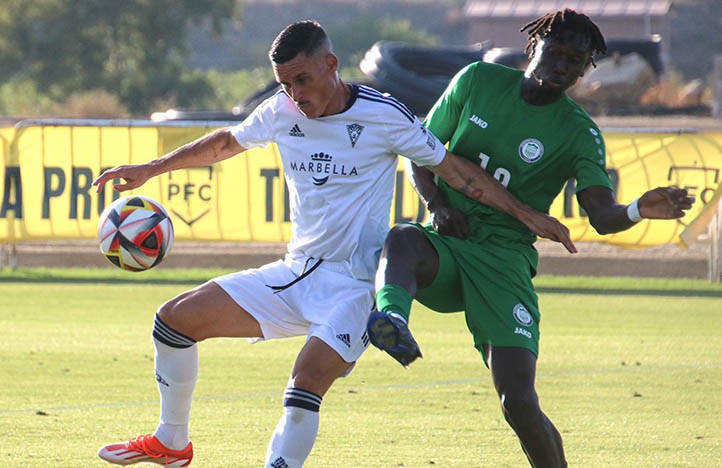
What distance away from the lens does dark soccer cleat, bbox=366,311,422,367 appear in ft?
17.9

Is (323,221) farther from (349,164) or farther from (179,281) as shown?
(179,281)

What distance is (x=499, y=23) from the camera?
82.2m

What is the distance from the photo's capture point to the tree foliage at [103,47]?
55.7 metres

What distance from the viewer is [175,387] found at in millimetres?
6449

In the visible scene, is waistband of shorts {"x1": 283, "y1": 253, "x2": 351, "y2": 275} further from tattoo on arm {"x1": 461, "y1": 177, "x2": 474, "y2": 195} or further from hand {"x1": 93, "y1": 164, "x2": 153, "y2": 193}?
hand {"x1": 93, "y1": 164, "x2": 153, "y2": 193}

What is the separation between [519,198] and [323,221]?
0.93 meters

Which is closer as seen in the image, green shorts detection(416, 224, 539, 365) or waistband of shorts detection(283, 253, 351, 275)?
green shorts detection(416, 224, 539, 365)

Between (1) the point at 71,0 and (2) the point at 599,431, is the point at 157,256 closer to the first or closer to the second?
(2) the point at 599,431

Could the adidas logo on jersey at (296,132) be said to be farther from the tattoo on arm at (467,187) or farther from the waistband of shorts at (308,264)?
the tattoo on arm at (467,187)

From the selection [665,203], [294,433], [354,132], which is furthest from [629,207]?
[294,433]

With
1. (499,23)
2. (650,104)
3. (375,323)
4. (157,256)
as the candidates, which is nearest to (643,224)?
(157,256)

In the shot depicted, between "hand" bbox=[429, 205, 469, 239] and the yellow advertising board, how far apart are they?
9692 millimetres

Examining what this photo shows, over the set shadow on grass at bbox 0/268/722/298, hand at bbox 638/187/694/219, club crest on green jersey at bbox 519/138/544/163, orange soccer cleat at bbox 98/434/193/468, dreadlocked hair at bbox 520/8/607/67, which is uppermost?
dreadlocked hair at bbox 520/8/607/67

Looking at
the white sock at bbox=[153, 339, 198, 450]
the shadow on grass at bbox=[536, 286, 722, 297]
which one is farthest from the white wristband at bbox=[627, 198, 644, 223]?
the shadow on grass at bbox=[536, 286, 722, 297]
